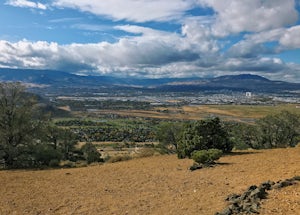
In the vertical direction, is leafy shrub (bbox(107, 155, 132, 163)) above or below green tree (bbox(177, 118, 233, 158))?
below

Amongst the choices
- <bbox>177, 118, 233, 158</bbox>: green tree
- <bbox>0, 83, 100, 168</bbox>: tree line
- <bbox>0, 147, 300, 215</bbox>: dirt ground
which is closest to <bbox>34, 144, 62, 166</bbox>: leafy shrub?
<bbox>0, 83, 100, 168</bbox>: tree line

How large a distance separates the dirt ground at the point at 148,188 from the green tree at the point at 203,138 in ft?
11.2

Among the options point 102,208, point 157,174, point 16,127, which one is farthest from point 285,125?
point 102,208

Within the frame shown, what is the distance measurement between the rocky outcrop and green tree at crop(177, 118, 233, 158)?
12137 mm

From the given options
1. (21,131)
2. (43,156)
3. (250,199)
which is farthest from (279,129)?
(250,199)

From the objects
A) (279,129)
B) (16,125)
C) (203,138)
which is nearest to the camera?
(16,125)

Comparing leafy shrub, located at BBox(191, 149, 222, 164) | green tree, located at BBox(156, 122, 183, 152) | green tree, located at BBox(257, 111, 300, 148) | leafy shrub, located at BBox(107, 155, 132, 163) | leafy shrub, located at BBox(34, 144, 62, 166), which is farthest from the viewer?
green tree, located at BBox(257, 111, 300, 148)

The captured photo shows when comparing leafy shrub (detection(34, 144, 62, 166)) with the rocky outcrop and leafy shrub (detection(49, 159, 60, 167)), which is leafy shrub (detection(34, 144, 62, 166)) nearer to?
leafy shrub (detection(49, 159, 60, 167))

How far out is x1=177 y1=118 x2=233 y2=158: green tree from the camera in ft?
83.3

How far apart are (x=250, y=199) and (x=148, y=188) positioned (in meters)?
5.52

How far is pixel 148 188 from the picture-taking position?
15.6m

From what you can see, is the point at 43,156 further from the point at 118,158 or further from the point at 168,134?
the point at 168,134

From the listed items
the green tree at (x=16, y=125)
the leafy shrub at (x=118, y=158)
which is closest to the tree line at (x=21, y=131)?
the green tree at (x=16, y=125)

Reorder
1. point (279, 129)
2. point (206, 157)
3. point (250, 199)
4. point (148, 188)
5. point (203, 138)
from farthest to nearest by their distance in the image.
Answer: point (279, 129) → point (203, 138) → point (206, 157) → point (148, 188) → point (250, 199)
